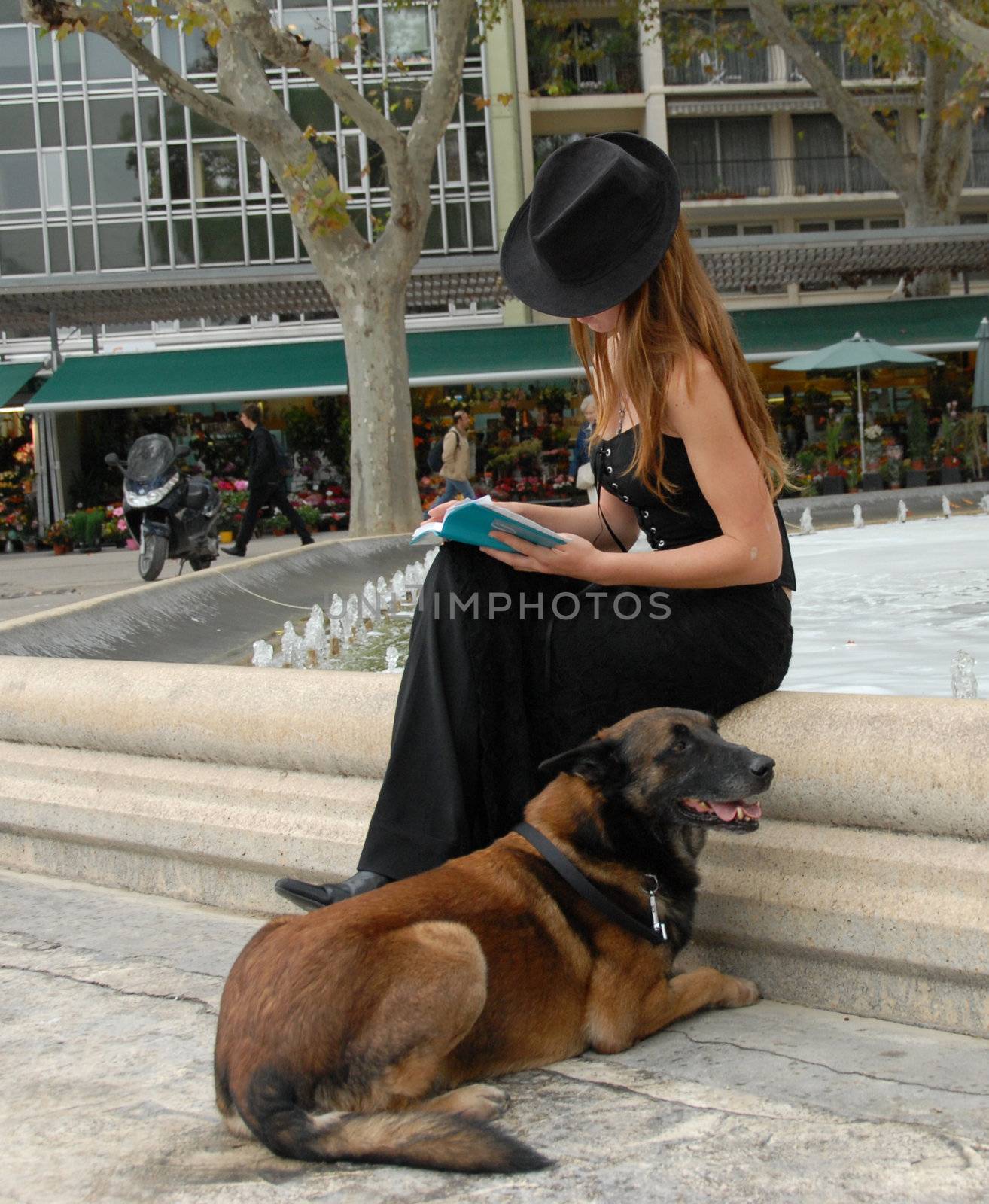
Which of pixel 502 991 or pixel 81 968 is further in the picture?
pixel 81 968

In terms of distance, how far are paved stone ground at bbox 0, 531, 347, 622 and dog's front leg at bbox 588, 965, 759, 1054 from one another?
7.18m

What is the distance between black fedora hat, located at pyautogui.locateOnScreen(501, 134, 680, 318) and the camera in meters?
3.12

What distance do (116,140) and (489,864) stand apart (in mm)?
31506

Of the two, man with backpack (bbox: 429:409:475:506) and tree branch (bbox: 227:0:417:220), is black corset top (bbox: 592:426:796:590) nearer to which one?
tree branch (bbox: 227:0:417:220)

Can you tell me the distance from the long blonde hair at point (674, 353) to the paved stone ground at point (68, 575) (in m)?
6.81

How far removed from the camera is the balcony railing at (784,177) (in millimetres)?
36375

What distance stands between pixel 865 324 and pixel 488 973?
22265mm

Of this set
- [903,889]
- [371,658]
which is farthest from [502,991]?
[371,658]

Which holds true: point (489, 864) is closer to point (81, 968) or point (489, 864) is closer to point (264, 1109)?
point (264, 1109)

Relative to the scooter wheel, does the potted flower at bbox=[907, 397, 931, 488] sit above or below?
above

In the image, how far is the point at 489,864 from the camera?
2744 millimetres

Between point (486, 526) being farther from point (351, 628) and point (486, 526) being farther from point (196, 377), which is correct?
point (196, 377)

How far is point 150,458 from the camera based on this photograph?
39.3 ft

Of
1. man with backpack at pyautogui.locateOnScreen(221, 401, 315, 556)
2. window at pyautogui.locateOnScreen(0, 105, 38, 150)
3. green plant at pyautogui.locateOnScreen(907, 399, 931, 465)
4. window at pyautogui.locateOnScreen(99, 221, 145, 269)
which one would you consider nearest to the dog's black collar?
man with backpack at pyautogui.locateOnScreen(221, 401, 315, 556)
